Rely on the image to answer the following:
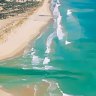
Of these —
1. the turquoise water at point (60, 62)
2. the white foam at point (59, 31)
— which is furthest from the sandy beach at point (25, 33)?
the white foam at point (59, 31)

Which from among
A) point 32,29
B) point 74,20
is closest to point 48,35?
point 32,29

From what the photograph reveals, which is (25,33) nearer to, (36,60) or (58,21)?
(36,60)

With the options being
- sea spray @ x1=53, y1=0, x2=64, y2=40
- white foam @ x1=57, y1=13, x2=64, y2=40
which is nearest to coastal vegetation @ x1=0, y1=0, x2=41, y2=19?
sea spray @ x1=53, y1=0, x2=64, y2=40

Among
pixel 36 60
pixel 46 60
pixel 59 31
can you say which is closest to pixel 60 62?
pixel 46 60

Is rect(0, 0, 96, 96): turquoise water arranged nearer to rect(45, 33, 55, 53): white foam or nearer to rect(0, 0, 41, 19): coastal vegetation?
rect(45, 33, 55, 53): white foam

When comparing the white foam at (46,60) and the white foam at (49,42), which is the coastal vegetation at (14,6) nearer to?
the white foam at (49,42)

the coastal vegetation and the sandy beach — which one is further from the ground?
the coastal vegetation
